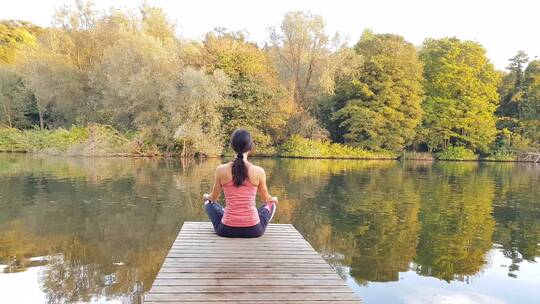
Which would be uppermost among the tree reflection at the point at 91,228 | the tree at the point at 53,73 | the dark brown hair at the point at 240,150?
the tree at the point at 53,73

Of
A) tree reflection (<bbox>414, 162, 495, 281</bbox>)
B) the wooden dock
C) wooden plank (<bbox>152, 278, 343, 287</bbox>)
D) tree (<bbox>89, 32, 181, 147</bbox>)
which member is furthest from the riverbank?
wooden plank (<bbox>152, 278, 343, 287</bbox>)

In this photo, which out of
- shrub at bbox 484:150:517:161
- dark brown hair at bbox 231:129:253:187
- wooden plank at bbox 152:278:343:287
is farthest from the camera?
shrub at bbox 484:150:517:161

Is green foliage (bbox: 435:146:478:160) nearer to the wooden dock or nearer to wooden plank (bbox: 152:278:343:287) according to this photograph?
the wooden dock

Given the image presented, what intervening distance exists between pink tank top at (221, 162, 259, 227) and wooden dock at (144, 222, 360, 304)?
0.25m

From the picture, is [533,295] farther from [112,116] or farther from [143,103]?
[112,116]

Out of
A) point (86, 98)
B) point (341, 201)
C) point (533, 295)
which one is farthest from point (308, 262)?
point (86, 98)

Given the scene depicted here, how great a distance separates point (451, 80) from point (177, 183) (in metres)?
28.9

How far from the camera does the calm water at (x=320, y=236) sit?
228 inches

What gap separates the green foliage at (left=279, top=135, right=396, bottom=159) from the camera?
3378 cm

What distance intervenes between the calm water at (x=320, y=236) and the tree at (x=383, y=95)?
1894 centimetres

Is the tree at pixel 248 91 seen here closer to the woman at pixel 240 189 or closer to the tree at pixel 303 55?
the tree at pixel 303 55

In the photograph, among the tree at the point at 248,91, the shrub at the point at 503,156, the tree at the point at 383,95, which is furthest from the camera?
the shrub at the point at 503,156

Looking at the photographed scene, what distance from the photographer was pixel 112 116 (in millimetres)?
31875

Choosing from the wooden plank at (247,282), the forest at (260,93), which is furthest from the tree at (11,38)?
the wooden plank at (247,282)
